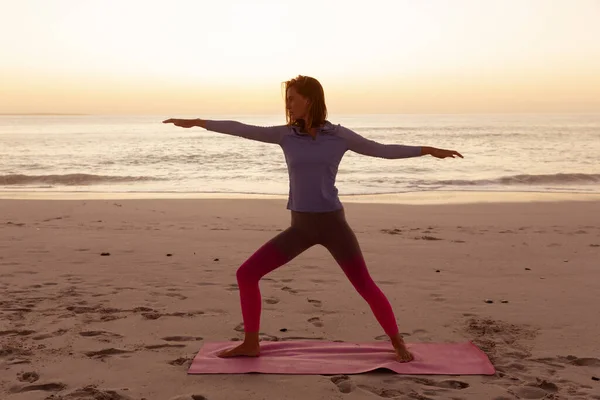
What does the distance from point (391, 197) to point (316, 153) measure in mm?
14139

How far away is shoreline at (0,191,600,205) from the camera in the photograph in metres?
16.8

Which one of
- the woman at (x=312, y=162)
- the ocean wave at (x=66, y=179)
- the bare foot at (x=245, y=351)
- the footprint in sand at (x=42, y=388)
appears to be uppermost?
the woman at (x=312, y=162)

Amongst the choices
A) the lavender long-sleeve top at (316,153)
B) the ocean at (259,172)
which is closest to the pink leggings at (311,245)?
the lavender long-sleeve top at (316,153)

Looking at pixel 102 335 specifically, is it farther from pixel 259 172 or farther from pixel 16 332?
pixel 259 172

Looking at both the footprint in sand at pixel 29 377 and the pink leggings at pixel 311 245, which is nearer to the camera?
the footprint in sand at pixel 29 377

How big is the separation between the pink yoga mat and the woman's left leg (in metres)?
0.22

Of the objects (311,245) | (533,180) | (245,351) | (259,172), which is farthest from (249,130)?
(259,172)

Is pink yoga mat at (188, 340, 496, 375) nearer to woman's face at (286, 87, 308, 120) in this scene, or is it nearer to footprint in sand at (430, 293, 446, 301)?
footprint in sand at (430, 293, 446, 301)

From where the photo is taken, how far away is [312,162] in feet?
13.6

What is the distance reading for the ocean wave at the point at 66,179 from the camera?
23.8 meters

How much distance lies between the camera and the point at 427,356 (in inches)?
185

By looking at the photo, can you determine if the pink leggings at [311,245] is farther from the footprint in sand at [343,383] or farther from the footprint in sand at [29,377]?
the footprint in sand at [29,377]

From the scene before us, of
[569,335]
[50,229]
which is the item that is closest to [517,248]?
[569,335]

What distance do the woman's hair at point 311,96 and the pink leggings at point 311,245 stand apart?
2.15 ft
